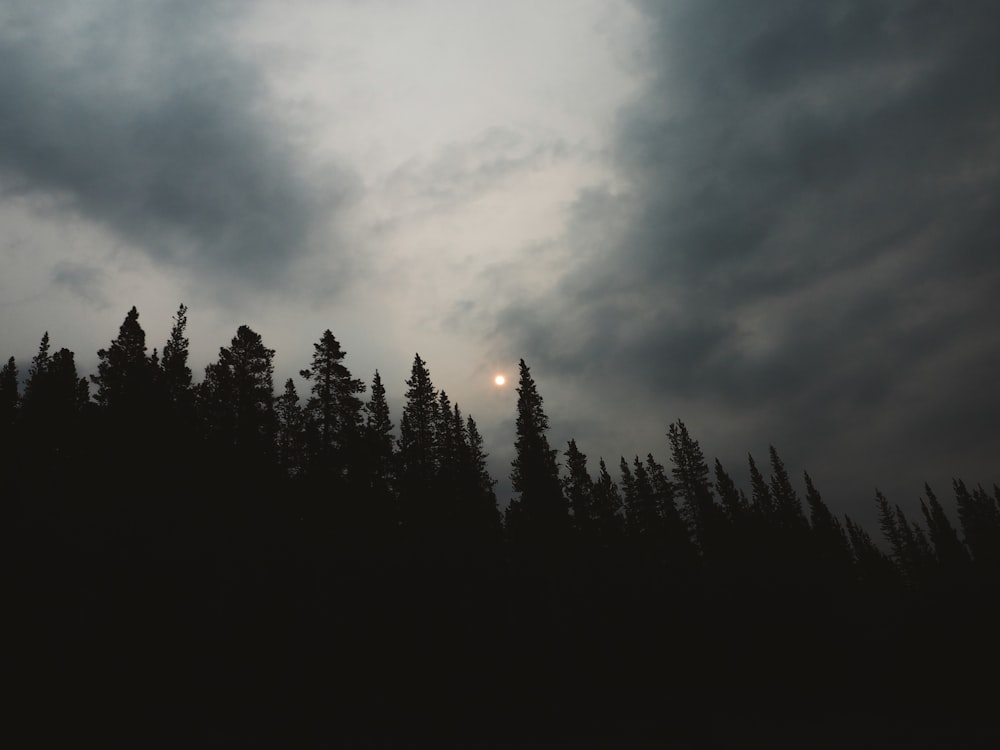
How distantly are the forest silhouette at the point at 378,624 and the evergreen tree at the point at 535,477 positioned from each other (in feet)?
27.4

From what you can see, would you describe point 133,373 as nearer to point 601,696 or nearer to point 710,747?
point 601,696

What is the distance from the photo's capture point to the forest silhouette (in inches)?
456

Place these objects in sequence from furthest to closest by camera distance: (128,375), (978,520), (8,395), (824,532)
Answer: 1. (978,520)
2. (824,532)
3. (8,395)
4. (128,375)

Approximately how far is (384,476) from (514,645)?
1027 inches

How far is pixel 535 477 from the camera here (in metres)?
44.7

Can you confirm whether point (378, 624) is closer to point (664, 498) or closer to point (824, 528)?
point (664, 498)

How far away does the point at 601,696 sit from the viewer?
664 inches

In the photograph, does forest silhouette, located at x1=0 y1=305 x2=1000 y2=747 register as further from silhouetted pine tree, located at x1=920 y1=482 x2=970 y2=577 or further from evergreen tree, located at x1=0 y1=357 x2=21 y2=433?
silhouetted pine tree, located at x1=920 y1=482 x2=970 y2=577

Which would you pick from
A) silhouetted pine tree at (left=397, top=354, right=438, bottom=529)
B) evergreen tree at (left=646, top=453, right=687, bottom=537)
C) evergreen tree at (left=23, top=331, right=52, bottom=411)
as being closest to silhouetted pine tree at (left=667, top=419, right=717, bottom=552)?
evergreen tree at (left=646, top=453, right=687, bottom=537)

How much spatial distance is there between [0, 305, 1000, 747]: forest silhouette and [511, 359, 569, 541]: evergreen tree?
8340mm

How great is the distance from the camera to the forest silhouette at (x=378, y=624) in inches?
456

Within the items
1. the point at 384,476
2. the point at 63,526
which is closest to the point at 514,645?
the point at 63,526

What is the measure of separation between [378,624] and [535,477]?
99.3ft

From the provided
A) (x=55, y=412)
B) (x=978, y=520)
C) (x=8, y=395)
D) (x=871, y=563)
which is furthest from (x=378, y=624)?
(x=978, y=520)
